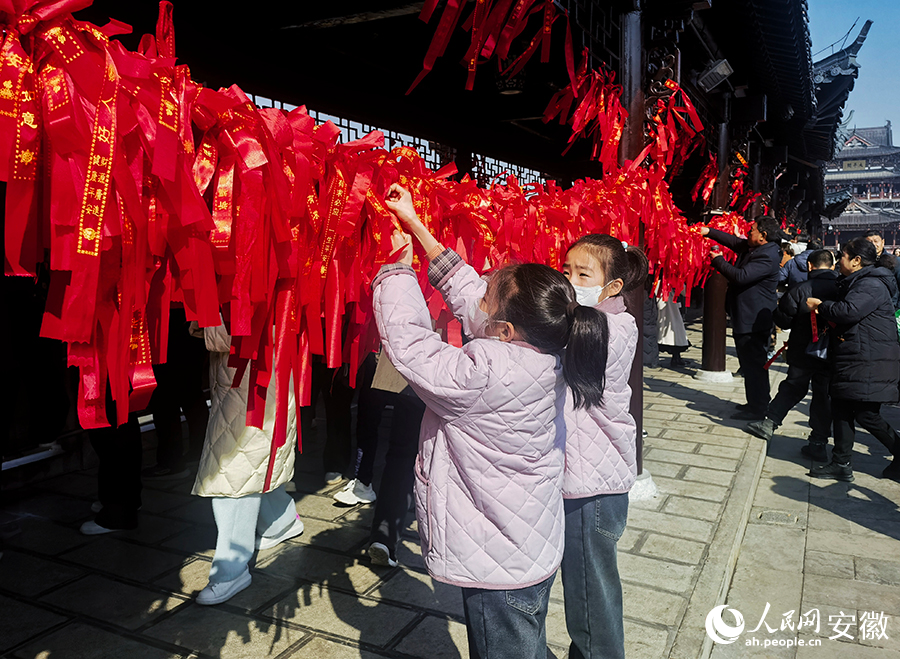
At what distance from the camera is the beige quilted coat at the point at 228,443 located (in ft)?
8.38

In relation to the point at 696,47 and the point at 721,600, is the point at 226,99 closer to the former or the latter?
the point at 721,600

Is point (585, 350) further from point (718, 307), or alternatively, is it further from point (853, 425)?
point (718, 307)

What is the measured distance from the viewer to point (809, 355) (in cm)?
485

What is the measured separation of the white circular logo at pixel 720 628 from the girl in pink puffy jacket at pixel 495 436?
1.28m

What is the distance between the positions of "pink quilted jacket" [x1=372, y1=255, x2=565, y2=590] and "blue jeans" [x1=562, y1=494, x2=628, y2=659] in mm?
402

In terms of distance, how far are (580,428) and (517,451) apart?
0.52m

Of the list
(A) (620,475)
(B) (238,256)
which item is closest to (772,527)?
(A) (620,475)

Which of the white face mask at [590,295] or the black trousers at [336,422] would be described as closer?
the white face mask at [590,295]

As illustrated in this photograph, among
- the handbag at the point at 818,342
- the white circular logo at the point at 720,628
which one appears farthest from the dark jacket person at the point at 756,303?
the white circular logo at the point at 720,628

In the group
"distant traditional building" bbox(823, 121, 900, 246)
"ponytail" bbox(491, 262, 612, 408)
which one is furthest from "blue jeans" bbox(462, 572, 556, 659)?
"distant traditional building" bbox(823, 121, 900, 246)

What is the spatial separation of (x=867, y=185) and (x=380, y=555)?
5001 centimetres

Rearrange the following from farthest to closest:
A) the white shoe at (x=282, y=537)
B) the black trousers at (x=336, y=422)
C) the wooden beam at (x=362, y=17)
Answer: the black trousers at (x=336, y=422), the wooden beam at (x=362, y=17), the white shoe at (x=282, y=537)

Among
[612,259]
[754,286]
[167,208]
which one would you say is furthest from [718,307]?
[167,208]

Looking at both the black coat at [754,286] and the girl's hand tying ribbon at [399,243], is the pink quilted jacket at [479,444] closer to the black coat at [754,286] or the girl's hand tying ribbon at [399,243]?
the girl's hand tying ribbon at [399,243]
